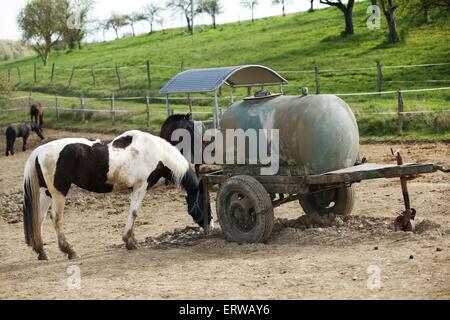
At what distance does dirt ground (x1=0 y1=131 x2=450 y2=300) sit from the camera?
6523 millimetres

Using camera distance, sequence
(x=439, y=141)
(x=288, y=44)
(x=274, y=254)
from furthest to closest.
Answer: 1. (x=288, y=44)
2. (x=439, y=141)
3. (x=274, y=254)

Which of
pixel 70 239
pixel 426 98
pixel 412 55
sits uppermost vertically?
pixel 412 55

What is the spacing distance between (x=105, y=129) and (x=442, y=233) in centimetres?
1961

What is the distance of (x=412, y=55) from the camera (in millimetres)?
32438

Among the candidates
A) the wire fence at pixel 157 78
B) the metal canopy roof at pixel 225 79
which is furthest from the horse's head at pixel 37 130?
the metal canopy roof at pixel 225 79

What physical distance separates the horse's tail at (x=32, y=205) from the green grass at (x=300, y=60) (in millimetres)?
13114

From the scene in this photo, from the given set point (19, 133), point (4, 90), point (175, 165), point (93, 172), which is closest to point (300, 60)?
point (4, 90)

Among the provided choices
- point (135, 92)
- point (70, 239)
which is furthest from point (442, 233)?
point (135, 92)

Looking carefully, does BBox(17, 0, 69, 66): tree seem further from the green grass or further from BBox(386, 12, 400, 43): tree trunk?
BBox(386, 12, 400, 43): tree trunk

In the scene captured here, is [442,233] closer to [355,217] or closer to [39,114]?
[355,217]

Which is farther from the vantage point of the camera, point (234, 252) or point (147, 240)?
point (147, 240)

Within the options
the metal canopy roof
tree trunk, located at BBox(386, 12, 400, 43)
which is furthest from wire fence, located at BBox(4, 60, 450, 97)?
the metal canopy roof

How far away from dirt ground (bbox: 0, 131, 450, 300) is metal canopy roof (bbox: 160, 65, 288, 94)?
8.69ft

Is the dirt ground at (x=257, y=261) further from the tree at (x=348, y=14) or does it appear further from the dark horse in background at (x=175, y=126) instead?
the tree at (x=348, y=14)
